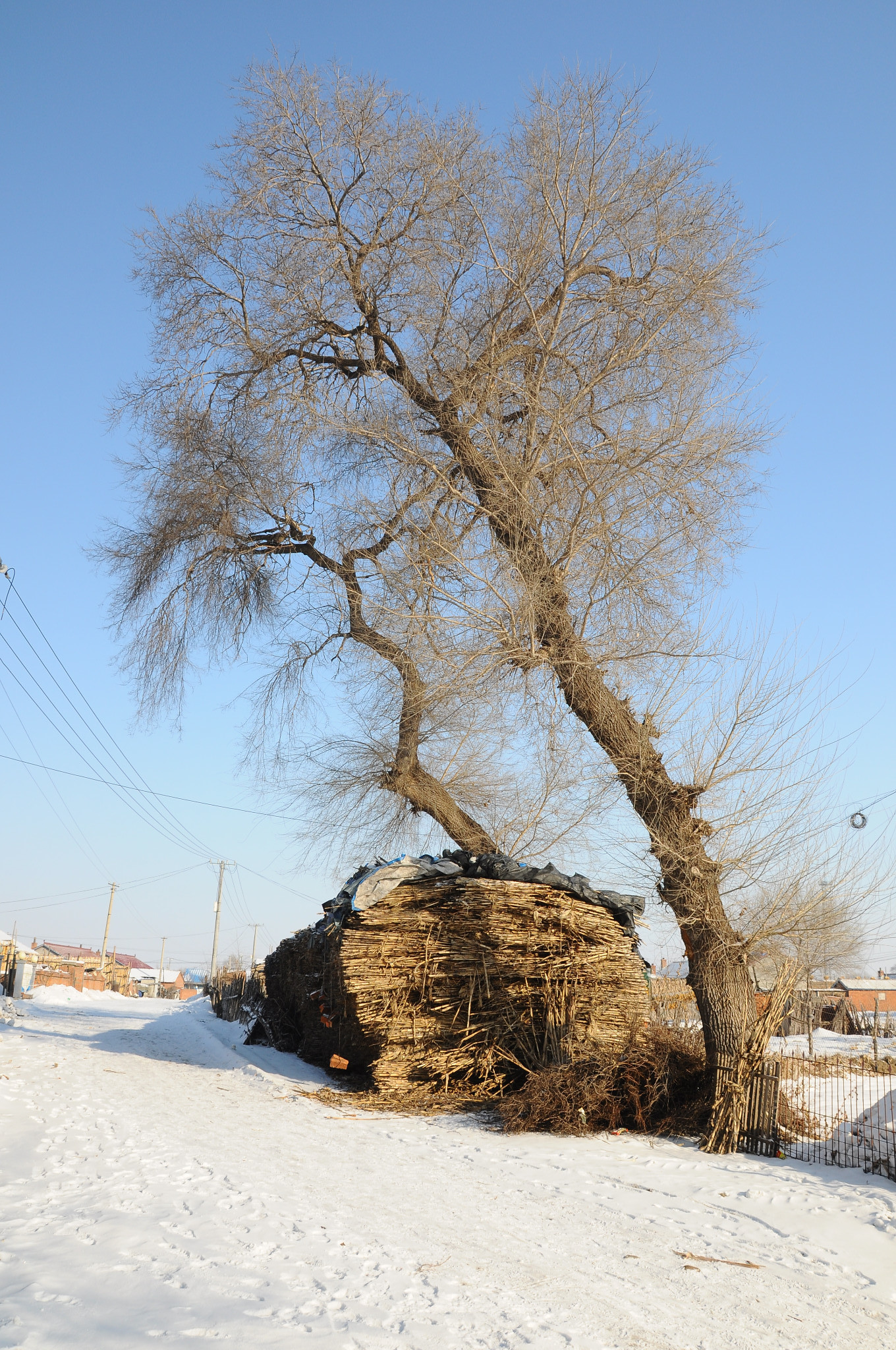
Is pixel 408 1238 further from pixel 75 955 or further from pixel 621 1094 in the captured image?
pixel 75 955

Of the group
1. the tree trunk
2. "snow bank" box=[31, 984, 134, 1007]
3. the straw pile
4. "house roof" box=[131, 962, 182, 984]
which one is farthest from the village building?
"house roof" box=[131, 962, 182, 984]

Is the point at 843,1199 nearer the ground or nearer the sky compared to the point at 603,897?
nearer the ground

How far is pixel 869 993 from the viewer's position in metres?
47.3

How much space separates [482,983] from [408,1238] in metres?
5.40

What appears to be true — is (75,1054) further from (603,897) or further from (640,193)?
(640,193)

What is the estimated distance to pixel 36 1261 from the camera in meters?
3.96

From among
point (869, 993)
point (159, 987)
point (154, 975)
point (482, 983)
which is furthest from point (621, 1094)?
point (154, 975)

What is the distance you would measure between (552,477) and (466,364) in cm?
191

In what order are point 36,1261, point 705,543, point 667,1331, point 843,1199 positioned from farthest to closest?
point 705,543 < point 843,1199 < point 36,1261 < point 667,1331

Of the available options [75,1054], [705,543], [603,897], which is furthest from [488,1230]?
[75,1054]

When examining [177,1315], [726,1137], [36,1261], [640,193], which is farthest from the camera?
[640,193]

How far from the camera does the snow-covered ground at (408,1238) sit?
354cm

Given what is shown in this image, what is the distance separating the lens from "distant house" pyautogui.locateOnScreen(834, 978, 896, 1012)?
147 ft

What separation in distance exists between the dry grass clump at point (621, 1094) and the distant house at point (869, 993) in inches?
1448
